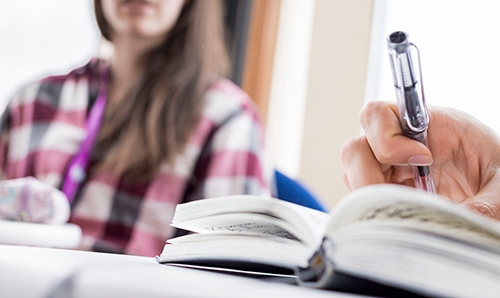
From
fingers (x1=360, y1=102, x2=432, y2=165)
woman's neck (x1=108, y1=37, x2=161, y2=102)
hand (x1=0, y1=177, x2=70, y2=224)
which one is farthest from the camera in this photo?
woman's neck (x1=108, y1=37, x2=161, y2=102)

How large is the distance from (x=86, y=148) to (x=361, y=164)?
84 centimetres

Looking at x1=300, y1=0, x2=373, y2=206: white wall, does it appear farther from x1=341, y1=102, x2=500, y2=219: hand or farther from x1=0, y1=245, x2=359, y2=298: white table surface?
x1=0, y1=245, x2=359, y2=298: white table surface

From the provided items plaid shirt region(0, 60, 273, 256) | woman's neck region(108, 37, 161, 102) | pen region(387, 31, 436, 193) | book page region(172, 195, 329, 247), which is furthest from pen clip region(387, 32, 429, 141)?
woman's neck region(108, 37, 161, 102)

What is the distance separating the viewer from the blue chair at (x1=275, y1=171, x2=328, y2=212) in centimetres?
96

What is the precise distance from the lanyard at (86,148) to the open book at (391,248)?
2.87 ft

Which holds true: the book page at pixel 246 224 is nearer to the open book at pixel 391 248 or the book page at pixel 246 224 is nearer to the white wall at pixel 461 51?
the open book at pixel 391 248

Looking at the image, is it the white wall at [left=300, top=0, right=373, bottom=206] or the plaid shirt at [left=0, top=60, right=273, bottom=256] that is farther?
the white wall at [left=300, top=0, right=373, bottom=206]

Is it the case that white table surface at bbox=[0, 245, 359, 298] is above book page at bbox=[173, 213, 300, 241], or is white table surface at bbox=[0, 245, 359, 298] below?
above

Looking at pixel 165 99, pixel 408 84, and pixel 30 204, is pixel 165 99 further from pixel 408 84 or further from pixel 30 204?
pixel 408 84

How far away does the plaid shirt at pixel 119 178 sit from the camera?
3.32ft

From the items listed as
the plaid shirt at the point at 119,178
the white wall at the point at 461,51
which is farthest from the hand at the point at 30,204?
the white wall at the point at 461,51

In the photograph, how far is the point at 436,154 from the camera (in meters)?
0.50

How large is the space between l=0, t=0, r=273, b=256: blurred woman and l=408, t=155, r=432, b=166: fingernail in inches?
27.2

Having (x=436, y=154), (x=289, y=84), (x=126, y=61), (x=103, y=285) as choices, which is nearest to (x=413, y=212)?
(x=103, y=285)
